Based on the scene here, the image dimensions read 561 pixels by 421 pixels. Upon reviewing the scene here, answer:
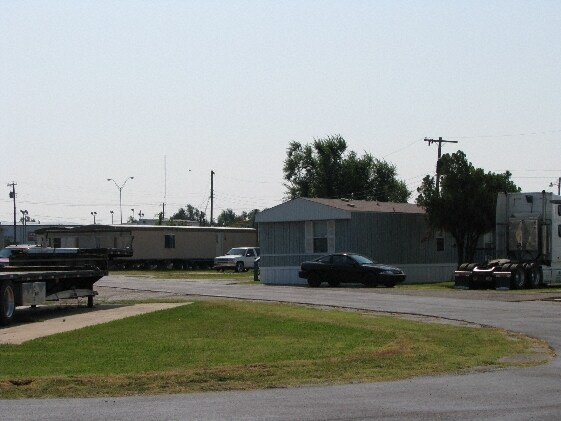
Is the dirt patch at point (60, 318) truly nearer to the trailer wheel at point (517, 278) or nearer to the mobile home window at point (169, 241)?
the trailer wheel at point (517, 278)

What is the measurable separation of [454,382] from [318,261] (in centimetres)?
2674

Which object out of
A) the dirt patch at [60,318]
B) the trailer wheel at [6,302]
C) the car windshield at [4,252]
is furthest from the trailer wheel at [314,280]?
the trailer wheel at [6,302]

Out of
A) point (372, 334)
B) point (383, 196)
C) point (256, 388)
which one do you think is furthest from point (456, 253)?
point (383, 196)

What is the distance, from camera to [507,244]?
127 feet

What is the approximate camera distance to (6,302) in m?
21.3

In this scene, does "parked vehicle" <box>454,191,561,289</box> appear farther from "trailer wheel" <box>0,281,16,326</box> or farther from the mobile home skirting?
"trailer wheel" <box>0,281,16,326</box>

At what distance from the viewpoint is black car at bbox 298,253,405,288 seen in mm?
37688

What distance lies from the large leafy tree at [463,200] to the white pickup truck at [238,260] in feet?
62.4

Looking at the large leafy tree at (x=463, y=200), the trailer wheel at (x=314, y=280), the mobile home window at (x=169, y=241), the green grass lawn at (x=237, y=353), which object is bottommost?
the green grass lawn at (x=237, y=353)

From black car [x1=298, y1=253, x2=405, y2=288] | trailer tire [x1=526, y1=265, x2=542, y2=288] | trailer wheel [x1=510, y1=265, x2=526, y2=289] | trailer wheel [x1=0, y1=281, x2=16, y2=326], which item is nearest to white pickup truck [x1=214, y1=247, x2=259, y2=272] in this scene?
black car [x1=298, y1=253, x2=405, y2=288]

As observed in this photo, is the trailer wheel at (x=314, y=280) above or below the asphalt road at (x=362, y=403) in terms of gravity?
above

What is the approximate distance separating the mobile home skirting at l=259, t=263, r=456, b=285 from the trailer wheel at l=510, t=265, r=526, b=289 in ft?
26.3

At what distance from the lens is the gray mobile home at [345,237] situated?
42.0m

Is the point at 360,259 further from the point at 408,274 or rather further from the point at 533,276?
the point at 533,276
